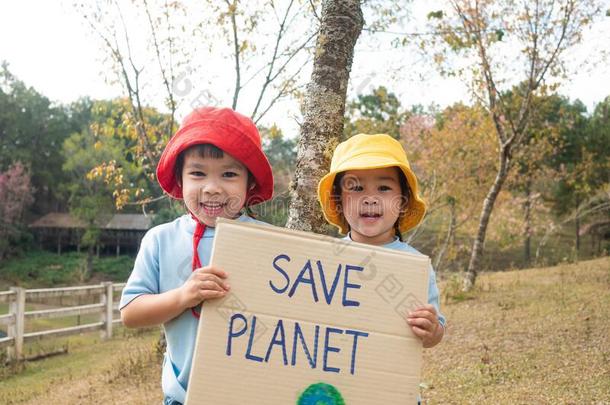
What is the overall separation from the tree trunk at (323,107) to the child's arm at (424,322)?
127cm

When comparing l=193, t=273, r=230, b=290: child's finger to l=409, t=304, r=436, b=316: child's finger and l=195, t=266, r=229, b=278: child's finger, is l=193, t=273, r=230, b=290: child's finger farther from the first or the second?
l=409, t=304, r=436, b=316: child's finger

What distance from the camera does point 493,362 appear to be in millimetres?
5156

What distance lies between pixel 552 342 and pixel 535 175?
52.3 feet

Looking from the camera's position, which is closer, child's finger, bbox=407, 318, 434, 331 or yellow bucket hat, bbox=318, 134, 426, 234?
child's finger, bbox=407, 318, 434, 331

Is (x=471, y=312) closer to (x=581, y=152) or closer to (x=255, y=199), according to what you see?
(x=255, y=199)

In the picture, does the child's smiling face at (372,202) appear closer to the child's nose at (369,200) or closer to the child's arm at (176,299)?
the child's nose at (369,200)

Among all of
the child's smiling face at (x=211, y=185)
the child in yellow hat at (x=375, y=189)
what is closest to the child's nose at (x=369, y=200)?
the child in yellow hat at (x=375, y=189)

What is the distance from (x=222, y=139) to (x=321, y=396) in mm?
799

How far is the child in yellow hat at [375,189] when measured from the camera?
1908 mm

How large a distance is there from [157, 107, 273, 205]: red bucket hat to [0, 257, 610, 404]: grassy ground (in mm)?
3070

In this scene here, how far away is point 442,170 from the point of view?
43.7 ft

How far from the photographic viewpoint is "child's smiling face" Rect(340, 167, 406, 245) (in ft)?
6.27

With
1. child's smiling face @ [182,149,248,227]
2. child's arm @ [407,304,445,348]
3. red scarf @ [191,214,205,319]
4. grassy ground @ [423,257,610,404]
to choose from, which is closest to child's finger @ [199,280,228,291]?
red scarf @ [191,214,205,319]

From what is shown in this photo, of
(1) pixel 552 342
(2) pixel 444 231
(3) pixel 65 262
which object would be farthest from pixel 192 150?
(3) pixel 65 262
